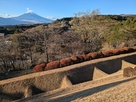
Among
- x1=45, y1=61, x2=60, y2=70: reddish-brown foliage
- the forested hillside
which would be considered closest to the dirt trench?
x1=45, y1=61, x2=60, y2=70: reddish-brown foliage

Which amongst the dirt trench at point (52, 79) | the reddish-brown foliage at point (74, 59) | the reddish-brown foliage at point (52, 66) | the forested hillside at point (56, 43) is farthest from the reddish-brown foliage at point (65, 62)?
the forested hillside at point (56, 43)

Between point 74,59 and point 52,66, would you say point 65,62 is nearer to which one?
point 74,59

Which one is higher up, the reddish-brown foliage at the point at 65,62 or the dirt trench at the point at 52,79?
the reddish-brown foliage at the point at 65,62

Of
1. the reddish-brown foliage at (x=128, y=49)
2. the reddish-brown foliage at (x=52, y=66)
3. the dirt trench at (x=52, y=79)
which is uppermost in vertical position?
the reddish-brown foliage at (x=128, y=49)

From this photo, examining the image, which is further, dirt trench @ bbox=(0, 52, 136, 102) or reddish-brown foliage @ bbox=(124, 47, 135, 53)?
reddish-brown foliage @ bbox=(124, 47, 135, 53)

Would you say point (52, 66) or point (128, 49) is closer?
point (52, 66)

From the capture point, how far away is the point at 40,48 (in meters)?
29.4

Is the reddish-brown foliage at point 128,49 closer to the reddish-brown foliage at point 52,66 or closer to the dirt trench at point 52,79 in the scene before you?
the dirt trench at point 52,79

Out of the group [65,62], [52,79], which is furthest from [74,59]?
[52,79]


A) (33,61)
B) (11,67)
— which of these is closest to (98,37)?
(33,61)

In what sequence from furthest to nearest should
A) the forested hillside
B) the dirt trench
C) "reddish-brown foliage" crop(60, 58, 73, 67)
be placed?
the forested hillside, "reddish-brown foliage" crop(60, 58, 73, 67), the dirt trench

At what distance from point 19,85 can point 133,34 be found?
22.0 m

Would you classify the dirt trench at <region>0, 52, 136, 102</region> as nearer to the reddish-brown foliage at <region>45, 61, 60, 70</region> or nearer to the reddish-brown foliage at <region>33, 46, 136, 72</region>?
the reddish-brown foliage at <region>45, 61, 60, 70</region>

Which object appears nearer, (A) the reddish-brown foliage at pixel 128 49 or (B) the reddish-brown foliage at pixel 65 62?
(B) the reddish-brown foliage at pixel 65 62
